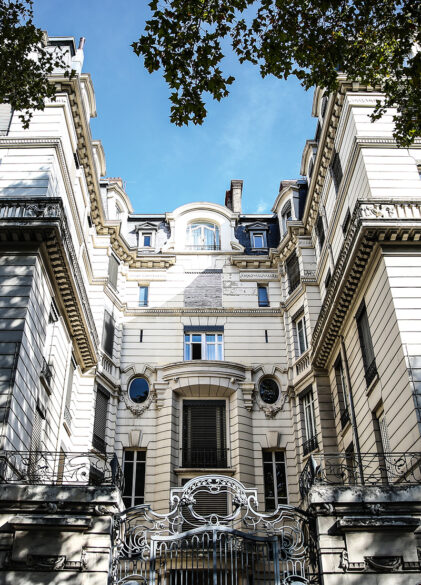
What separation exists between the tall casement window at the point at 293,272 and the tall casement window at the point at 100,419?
948cm

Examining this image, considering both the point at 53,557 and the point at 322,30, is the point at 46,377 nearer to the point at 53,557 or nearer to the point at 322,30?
the point at 53,557

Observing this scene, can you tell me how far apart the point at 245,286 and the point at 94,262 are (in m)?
7.15

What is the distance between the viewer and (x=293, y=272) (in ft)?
92.4

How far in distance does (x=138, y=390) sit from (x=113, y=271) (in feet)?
18.5

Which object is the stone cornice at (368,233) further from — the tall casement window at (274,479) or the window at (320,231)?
the tall casement window at (274,479)

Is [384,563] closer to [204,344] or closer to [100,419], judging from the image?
[100,419]

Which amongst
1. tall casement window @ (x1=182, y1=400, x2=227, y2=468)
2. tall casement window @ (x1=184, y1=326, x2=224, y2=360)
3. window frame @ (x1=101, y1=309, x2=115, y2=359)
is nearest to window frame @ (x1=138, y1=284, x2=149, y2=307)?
window frame @ (x1=101, y1=309, x2=115, y2=359)

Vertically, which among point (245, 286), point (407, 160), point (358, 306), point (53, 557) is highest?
point (245, 286)

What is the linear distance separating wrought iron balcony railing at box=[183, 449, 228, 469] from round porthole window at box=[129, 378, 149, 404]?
3075 millimetres

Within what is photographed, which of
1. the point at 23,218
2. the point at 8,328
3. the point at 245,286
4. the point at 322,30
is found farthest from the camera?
the point at 245,286

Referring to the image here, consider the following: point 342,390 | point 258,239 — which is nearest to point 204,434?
point 342,390

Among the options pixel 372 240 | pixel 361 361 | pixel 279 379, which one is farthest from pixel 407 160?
pixel 279 379

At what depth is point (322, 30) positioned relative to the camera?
547 inches

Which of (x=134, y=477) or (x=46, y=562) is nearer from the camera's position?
(x=46, y=562)
